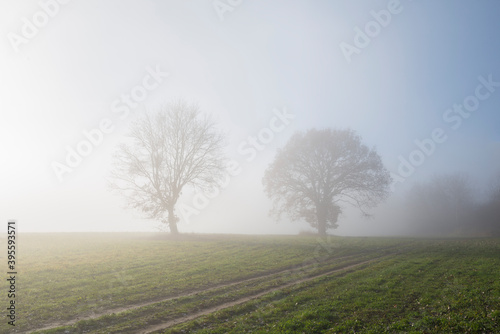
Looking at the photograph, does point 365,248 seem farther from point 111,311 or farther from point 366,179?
point 111,311

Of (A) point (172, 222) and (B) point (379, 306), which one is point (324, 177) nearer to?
(A) point (172, 222)

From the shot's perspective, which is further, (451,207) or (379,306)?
(451,207)

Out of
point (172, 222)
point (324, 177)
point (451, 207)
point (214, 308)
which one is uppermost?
point (324, 177)

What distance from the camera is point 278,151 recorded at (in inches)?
2170

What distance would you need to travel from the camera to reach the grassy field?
11500mm

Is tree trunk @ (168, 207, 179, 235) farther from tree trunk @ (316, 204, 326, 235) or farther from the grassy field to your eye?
tree trunk @ (316, 204, 326, 235)

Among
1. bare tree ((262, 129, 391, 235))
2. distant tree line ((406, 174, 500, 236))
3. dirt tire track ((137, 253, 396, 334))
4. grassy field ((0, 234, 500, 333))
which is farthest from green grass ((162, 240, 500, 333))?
distant tree line ((406, 174, 500, 236))

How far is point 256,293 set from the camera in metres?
16.4

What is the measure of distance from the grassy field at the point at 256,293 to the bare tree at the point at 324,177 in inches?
892

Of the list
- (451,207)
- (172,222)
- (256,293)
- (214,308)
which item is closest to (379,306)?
(256,293)

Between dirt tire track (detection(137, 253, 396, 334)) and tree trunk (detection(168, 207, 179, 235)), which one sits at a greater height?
tree trunk (detection(168, 207, 179, 235))

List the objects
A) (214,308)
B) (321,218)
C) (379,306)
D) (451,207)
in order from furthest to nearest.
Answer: (451,207) < (321,218) < (214,308) < (379,306)

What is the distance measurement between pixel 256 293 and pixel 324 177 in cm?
3772

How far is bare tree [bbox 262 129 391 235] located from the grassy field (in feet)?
74.3
